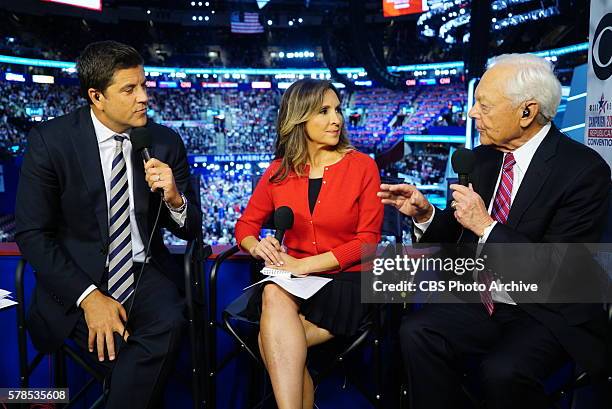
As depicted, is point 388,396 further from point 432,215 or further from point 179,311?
point 179,311

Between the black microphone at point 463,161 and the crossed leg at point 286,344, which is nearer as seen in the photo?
the black microphone at point 463,161

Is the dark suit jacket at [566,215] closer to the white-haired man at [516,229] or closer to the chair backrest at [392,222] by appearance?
the white-haired man at [516,229]

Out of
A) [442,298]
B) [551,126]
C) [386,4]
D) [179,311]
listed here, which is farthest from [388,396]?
[386,4]

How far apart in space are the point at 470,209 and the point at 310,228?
73 centimetres

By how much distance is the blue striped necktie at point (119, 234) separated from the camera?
2.12 metres

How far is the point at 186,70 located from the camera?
1082 inches

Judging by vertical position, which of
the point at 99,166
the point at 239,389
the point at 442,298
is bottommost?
the point at 239,389

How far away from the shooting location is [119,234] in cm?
214

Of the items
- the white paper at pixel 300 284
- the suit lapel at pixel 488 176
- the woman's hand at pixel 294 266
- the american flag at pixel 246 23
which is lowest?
the white paper at pixel 300 284

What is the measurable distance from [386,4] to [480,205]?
1525cm

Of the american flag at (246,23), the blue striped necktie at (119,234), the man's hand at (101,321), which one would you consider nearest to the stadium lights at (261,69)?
the american flag at (246,23)

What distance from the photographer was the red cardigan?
228 centimetres

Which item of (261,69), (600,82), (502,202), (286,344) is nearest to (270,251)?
(286,344)

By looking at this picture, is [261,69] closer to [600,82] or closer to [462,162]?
[600,82]
